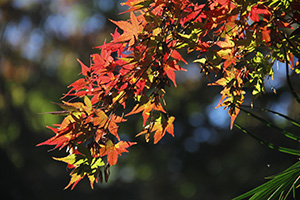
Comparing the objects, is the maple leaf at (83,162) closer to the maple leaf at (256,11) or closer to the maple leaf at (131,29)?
the maple leaf at (131,29)


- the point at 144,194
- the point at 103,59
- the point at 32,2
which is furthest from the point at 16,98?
the point at 103,59

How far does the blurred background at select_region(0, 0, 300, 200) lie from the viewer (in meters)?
4.83

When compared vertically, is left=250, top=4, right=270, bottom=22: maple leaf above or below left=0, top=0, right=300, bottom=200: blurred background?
above

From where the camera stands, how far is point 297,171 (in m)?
0.66

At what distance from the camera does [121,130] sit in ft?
17.4

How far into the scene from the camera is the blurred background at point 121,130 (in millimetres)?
4828

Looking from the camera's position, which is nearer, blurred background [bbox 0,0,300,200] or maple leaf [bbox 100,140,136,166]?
maple leaf [bbox 100,140,136,166]

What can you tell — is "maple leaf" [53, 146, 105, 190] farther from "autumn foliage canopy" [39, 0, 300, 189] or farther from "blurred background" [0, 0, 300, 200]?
"blurred background" [0, 0, 300, 200]

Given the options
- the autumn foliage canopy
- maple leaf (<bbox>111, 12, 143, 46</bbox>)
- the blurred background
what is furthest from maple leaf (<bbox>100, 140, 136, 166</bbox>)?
the blurred background

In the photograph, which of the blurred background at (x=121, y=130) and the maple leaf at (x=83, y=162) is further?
the blurred background at (x=121, y=130)

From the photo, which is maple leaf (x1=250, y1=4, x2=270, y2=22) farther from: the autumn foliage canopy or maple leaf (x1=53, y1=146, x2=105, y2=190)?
maple leaf (x1=53, y1=146, x2=105, y2=190)

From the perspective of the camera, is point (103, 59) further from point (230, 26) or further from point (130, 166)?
point (130, 166)

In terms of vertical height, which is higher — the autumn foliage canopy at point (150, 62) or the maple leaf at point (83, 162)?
the autumn foliage canopy at point (150, 62)

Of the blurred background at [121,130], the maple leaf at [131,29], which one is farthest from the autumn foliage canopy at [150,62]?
the blurred background at [121,130]
